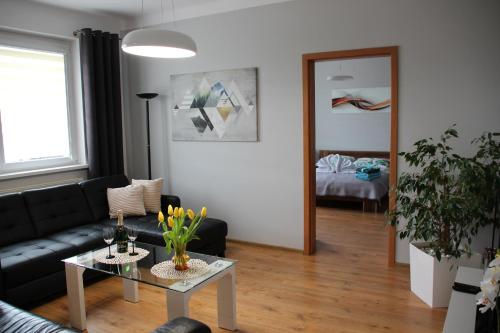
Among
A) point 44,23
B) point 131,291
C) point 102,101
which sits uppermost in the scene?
point 44,23

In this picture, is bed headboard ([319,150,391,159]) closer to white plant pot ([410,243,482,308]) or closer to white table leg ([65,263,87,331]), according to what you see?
white plant pot ([410,243,482,308])

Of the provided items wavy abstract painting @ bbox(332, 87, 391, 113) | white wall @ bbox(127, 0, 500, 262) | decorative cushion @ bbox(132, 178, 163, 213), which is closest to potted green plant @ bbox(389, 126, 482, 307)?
white wall @ bbox(127, 0, 500, 262)

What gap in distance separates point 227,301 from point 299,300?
0.72 m

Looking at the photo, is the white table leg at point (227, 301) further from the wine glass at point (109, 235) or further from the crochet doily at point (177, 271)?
the wine glass at point (109, 235)

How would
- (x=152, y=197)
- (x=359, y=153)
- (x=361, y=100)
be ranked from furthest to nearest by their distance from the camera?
(x=359, y=153) → (x=361, y=100) → (x=152, y=197)

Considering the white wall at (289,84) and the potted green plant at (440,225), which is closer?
the potted green plant at (440,225)

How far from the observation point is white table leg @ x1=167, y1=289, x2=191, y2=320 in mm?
2340

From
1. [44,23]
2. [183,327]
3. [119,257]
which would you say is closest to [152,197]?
[119,257]

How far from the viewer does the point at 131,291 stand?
324 centimetres

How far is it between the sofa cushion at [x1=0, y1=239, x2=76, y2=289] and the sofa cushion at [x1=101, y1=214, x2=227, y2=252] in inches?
25.3

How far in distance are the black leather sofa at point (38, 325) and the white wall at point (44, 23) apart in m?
2.39

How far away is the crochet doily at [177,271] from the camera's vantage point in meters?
2.53

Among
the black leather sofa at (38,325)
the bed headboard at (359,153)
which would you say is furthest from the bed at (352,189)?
the black leather sofa at (38,325)

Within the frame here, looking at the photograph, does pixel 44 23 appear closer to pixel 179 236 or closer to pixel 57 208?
pixel 57 208
